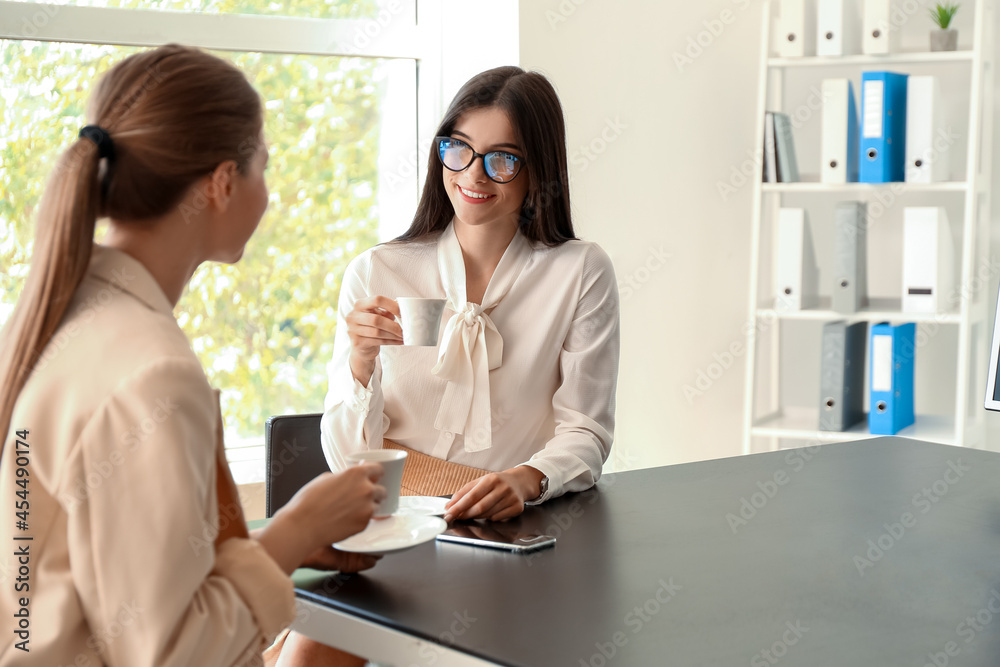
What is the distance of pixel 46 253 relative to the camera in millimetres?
945

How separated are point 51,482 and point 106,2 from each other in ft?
8.43

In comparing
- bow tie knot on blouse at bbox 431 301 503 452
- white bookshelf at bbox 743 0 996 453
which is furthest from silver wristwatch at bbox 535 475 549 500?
white bookshelf at bbox 743 0 996 453

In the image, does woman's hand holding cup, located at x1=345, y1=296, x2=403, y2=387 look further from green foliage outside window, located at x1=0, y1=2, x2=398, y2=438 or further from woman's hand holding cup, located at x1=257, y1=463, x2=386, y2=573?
green foliage outside window, located at x1=0, y1=2, x2=398, y2=438

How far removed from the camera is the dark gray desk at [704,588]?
3.22 ft

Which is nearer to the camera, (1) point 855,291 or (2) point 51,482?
(2) point 51,482

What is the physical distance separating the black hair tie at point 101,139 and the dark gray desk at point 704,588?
0.53m

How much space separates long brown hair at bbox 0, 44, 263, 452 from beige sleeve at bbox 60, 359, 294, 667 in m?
0.13

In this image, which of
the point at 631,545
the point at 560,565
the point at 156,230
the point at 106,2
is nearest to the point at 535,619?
the point at 560,565

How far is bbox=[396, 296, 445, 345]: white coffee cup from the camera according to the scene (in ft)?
4.99

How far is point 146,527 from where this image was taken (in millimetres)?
839

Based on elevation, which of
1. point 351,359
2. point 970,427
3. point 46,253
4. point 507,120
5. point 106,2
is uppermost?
point 106,2

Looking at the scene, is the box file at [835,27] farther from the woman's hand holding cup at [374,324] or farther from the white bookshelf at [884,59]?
the woman's hand holding cup at [374,324]

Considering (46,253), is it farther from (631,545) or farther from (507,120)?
Answer: (507,120)

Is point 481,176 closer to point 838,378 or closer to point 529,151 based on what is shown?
point 529,151
